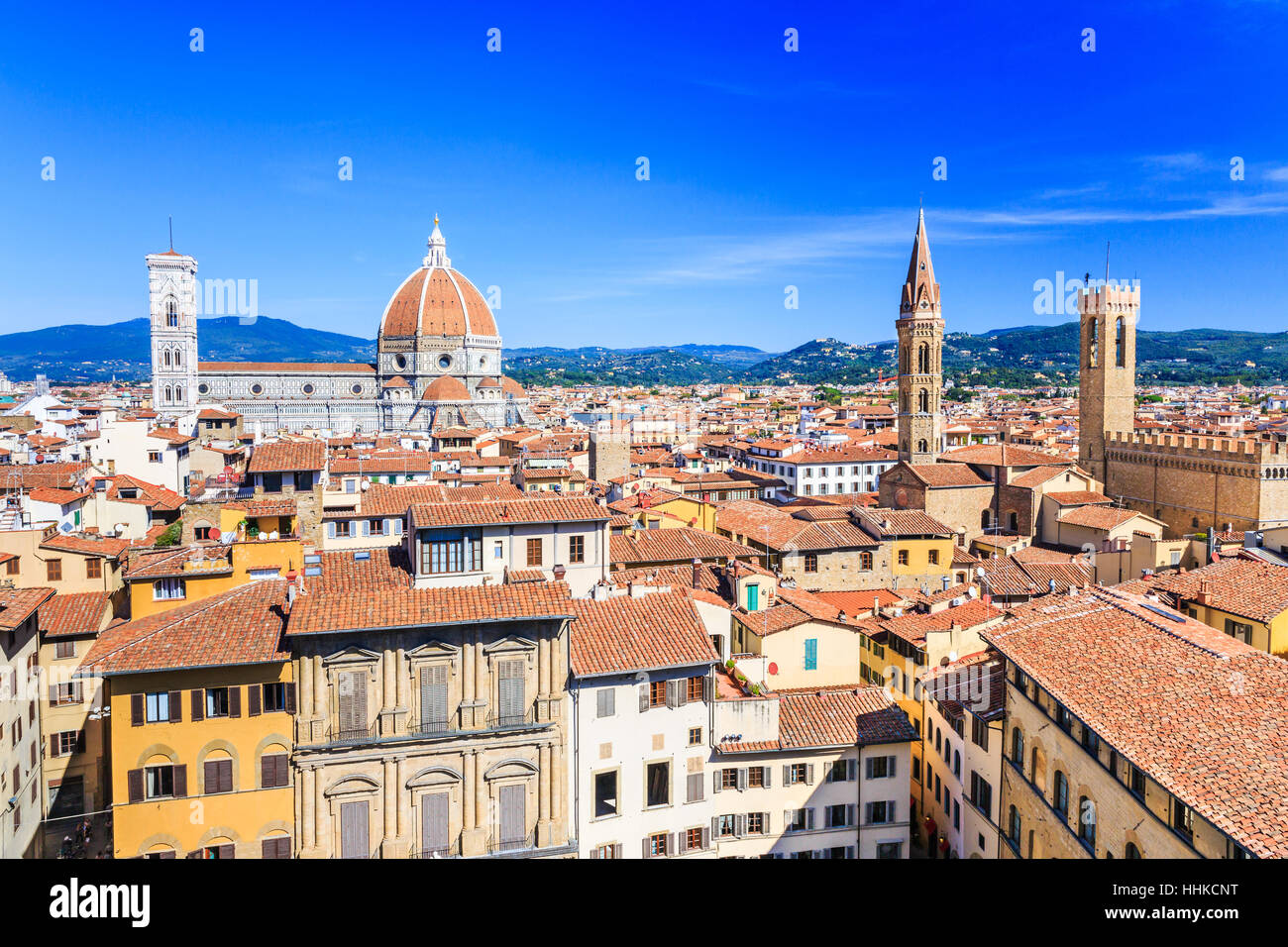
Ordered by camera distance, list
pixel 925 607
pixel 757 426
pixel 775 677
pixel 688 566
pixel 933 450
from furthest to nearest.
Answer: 1. pixel 757 426
2. pixel 933 450
3. pixel 688 566
4. pixel 925 607
5. pixel 775 677

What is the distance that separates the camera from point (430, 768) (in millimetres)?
12055

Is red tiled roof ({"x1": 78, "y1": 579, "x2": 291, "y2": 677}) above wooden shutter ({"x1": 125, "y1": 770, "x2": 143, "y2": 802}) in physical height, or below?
above

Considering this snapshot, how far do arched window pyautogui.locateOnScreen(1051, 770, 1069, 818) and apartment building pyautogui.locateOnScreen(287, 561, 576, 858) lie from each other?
635cm

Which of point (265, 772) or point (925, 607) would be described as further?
point (925, 607)

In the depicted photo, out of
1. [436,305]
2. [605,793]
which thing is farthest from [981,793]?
[436,305]

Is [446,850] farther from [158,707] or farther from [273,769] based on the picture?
[158,707]

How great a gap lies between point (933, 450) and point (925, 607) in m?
30.4

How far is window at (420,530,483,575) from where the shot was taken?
1605 centimetres

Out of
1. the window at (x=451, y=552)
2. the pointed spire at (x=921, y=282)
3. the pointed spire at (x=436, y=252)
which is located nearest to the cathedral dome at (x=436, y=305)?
the pointed spire at (x=436, y=252)

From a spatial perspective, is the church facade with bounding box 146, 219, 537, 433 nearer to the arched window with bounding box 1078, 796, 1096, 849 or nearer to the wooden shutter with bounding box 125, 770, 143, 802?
the wooden shutter with bounding box 125, 770, 143, 802

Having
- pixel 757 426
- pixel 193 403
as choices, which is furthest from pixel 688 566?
pixel 193 403

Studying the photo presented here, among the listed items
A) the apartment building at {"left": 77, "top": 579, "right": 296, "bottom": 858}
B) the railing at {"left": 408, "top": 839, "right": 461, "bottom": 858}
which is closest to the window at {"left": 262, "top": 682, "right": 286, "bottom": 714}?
the apartment building at {"left": 77, "top": 579, "right": 296, "bottom": 858}

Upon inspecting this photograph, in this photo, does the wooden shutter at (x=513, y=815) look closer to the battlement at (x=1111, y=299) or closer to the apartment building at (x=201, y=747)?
the apartment building at (x=201, y=747)
